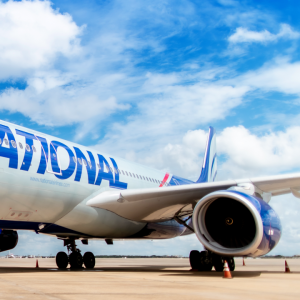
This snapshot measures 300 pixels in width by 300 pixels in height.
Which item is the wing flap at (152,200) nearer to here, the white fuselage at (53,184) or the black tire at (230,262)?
the white fuselage at (53,184)

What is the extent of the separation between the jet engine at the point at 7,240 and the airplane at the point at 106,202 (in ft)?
0.08

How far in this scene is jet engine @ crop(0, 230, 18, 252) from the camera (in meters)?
11.0

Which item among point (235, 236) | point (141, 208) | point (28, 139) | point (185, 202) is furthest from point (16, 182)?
point (235, 236)

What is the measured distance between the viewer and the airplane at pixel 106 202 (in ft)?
27.1

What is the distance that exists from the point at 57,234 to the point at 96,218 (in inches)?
44.9

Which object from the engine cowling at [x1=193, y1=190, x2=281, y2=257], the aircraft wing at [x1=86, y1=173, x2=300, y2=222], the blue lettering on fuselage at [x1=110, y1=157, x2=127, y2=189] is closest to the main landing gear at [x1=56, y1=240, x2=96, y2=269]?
the aircraft wing at [x1=86, y1=173, x2=300, y2=222]

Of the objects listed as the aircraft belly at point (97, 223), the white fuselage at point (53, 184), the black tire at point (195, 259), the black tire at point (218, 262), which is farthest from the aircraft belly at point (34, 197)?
the black tire at point (218, 262)

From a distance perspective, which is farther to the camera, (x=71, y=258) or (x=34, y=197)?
(x=71, y=258)

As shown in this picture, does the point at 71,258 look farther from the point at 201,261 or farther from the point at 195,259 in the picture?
the point at 201,261

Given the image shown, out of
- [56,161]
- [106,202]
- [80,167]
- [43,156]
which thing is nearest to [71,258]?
[106,202]

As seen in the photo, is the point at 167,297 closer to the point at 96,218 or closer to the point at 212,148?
the point at 96,218

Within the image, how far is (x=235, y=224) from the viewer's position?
366 inches

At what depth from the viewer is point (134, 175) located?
40.5 feet

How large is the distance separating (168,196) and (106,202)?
1624mm
